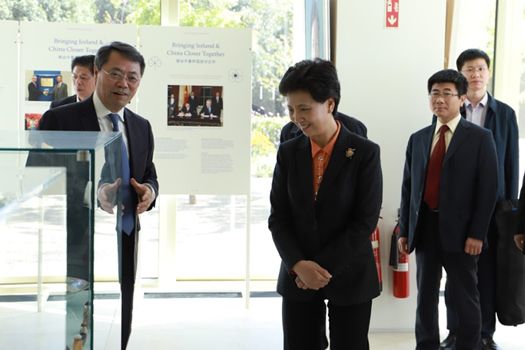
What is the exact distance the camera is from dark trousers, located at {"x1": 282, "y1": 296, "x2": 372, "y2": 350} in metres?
2.47

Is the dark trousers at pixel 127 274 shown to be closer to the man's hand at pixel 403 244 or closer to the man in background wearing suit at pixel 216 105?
the man's hand at pixel 403 244

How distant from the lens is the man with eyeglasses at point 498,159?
4191mm

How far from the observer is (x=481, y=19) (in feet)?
19.0

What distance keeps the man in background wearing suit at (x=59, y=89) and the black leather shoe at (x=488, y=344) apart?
3526mm

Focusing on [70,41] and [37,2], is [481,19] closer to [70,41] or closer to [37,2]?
[70,41]

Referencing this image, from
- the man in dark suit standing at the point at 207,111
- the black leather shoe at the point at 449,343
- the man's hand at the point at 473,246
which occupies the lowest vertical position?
the black leather shoe at the point at 449,343

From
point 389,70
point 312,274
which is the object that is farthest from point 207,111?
point 312,274

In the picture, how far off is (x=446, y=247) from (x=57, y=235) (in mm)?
3057

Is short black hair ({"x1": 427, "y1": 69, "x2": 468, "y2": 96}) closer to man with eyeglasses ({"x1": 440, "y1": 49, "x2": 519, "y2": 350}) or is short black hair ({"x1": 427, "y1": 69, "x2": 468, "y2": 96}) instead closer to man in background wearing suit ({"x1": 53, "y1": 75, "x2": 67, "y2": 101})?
man with eyeglasses ({"x1": 440, "y1": 49, "x2": 519, "y2": 350})

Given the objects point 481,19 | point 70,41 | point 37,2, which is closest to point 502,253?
point 481,19

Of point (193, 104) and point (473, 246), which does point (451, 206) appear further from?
point (193, 104)

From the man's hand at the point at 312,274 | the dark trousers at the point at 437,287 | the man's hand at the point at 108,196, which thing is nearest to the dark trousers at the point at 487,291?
the dark trousers at the point at 437,287

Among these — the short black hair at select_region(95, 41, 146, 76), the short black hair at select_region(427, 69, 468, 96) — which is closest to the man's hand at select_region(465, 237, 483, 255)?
the short black hair at select_region(427, 69, 468, 96)

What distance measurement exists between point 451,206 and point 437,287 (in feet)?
1.84
